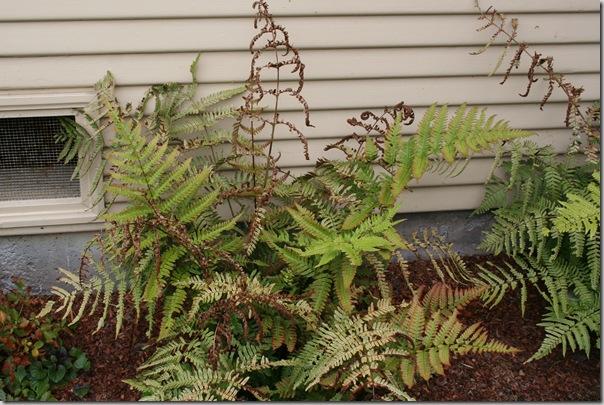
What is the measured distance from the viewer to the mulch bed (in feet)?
11.1

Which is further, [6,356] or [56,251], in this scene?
[56,251]

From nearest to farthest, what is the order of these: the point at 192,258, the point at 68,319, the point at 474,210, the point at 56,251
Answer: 1. the point at 192,258
2. the point at 68,319
3. the point at 56,251
4. the point at 474,210

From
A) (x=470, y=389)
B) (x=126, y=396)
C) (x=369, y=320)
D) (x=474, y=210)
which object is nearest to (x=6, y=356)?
(x=126, y=396)

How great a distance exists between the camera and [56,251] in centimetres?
394

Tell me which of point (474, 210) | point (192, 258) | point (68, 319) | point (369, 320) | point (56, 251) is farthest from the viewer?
point (474, 210)

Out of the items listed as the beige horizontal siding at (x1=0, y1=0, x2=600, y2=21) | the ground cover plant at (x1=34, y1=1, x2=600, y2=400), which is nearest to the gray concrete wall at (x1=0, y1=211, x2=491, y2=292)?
the ground cover plant at (x1=34, y1=1, x2=600, y2=400)

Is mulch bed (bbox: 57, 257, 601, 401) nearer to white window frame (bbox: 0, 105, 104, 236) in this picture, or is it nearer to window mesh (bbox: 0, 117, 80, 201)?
white window frame (bbox: 0, 105, 104, 236)

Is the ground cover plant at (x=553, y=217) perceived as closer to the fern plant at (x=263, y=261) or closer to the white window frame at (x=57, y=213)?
the fern plant at (x=263, y=261)

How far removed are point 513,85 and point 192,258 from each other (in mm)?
2064

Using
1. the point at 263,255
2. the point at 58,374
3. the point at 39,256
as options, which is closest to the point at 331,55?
the point at 263,255

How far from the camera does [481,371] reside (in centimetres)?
351

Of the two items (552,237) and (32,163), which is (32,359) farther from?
(552,237)

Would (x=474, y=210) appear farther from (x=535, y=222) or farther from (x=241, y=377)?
(x=241, y=377)

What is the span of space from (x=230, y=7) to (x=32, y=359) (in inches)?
77.4
